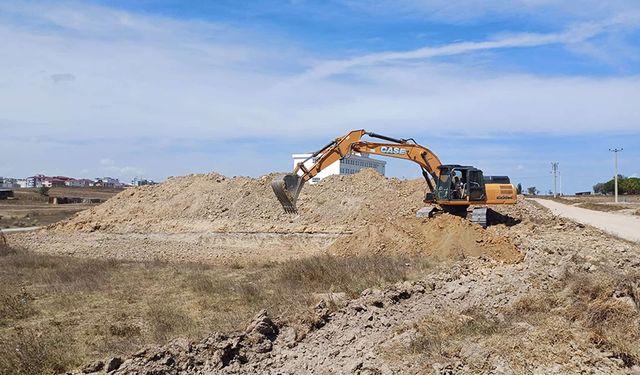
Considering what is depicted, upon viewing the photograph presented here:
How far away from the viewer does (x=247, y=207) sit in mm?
35312

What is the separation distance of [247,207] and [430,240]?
18.4 metres

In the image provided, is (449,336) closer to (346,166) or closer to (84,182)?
(346,166)

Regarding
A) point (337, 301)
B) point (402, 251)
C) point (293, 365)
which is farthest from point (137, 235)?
point (293, 365)

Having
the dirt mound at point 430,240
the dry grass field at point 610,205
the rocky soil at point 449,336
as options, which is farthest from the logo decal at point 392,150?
the dry grass field at point 610,205

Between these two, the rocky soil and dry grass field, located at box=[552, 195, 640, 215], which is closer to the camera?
the rocky soil

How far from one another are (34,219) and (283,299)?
3918 centimetres

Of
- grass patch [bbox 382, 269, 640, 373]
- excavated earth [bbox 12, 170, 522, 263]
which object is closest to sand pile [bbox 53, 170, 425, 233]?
excavated earth [bbox 12, 170, 522, 263]

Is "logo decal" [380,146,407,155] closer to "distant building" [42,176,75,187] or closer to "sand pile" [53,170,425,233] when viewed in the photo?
"sand pile" [53,170,425,233]

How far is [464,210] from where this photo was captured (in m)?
23.8

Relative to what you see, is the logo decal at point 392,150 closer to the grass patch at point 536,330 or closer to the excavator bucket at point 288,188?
the excavator bucket at point 288,188

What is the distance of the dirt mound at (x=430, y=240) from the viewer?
16.9 m

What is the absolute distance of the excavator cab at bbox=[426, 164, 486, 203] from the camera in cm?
2288

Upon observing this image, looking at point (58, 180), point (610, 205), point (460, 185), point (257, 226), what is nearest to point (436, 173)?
point (460, 185)

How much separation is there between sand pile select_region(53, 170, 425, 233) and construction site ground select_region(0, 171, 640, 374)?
7329 millimetres
